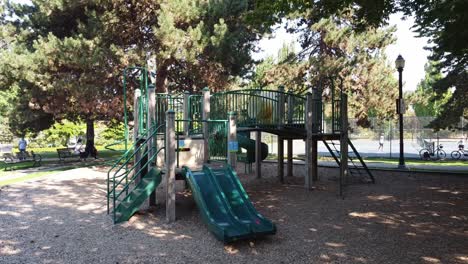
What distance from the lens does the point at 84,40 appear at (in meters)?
16.7

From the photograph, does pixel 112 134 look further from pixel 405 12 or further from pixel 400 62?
pixel 405 12

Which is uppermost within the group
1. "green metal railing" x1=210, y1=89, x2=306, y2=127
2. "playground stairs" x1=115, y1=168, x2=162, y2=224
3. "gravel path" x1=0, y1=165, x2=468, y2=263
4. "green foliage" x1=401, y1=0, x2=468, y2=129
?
"green foliage" x1=401, y1=0, x2=468, y2=129

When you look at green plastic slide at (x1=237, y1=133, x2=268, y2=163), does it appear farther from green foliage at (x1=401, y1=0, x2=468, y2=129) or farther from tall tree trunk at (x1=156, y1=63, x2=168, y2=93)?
green foliage at (x1=401, y1=0, x2=468, y2=129)

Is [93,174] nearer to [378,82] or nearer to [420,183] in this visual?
[420,183]

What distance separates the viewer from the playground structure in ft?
23.4

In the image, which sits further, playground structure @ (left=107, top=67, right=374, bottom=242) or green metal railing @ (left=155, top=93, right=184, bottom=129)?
green metal railing @ (left=155, top=93, right=184, bottom=129)

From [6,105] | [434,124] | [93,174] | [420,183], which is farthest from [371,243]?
[6,105]

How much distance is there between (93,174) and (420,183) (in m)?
12.1

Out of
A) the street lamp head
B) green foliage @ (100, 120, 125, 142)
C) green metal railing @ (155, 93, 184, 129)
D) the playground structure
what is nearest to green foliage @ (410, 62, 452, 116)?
the street lamp head

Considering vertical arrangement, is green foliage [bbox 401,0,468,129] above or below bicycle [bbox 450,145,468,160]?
above

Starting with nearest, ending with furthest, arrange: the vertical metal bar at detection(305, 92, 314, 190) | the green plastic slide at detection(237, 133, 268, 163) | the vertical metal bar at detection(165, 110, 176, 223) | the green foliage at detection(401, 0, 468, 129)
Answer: the vertical metal bar at detection(165, 110, 176, 223) < the green foliage at detection(401, 0, 468, 129) < the vertical metal bar at detection(305, 92, 314, 190) < the green plastic slide at detection(237, 133, 268, 163)

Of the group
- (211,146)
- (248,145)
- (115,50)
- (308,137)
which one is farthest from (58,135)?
(211,146)

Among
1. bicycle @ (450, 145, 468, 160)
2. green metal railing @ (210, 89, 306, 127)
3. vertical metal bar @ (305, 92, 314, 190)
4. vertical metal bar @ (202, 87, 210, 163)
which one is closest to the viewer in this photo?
vertical metal bar @ (202, 87, 210, 163)

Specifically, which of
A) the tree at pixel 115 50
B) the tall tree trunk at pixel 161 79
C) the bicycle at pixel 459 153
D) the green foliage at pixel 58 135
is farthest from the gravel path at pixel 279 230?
the green foliage at pixel 58 135
